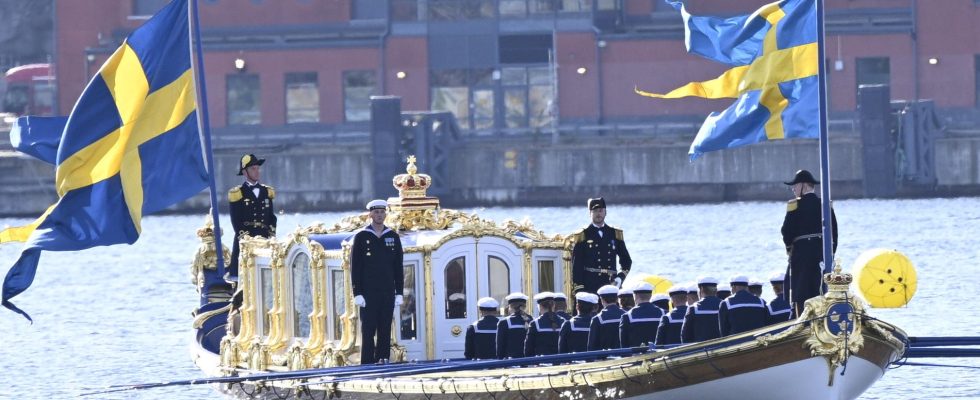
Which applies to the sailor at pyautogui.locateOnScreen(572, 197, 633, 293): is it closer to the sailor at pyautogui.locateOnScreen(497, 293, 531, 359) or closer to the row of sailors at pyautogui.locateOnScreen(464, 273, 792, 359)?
the row of sailors at pyautogui.locateOnScreen(464, 273, 792, 359)

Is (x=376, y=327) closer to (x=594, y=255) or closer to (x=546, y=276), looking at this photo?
(x=546, y=276)

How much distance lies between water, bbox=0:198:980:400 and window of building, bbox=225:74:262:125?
411 cm

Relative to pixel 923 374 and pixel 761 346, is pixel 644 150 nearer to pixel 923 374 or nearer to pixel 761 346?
pixel 923 374

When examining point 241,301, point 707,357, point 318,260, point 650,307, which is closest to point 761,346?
point 707,357

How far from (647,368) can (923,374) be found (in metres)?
13.1

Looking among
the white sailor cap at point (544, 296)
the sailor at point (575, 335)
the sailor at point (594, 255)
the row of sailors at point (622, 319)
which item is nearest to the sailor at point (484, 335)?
the row of sailors at point (622, 319)

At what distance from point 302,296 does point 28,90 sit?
7605 centimetres

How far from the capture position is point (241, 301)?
28.0m

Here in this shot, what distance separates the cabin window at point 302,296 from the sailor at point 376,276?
1.43m

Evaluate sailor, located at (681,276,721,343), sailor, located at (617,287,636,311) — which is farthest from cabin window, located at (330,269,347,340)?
sailor, located at (681,276,721,343)

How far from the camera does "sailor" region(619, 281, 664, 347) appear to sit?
2234 centimetres

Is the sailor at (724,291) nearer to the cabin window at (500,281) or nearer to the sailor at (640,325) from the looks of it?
the sailor at (640,325)

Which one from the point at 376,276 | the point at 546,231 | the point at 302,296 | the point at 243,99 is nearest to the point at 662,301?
the point at 376,276

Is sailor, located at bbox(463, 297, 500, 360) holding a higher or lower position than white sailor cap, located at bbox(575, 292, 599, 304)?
lower
